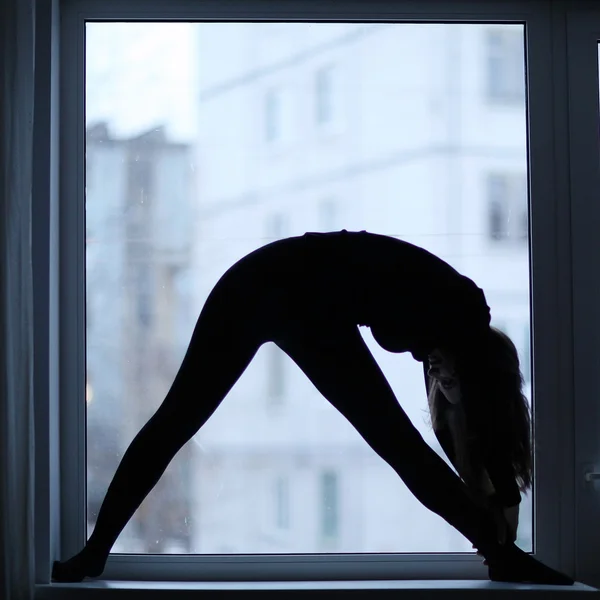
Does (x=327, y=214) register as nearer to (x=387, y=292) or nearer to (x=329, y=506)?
(x=387, y=292)

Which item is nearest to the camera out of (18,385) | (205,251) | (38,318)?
(18,385)

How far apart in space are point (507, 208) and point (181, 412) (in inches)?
40.4

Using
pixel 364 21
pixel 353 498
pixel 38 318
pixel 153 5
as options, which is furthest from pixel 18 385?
pixel 364 21

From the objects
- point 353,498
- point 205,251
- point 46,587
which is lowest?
point 46,587

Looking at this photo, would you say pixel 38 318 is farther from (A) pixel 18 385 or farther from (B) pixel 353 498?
(B) pixel 353 498

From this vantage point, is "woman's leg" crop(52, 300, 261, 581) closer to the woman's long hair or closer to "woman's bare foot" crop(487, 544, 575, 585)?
the woman's long hair

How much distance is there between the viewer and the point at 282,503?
196 cm

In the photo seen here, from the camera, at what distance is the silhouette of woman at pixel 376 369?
1.89m

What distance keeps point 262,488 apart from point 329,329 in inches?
18.1

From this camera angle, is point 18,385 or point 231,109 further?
point 231,109

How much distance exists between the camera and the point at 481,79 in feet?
6.61

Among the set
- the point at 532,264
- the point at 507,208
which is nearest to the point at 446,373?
the point at 532,264

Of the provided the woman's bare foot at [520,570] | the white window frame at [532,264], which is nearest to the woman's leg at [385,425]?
the woman's bare foot at [520,570]

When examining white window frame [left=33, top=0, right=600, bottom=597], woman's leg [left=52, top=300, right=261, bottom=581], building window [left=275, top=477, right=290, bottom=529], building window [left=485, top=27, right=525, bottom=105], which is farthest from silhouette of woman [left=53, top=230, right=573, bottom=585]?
building window [left=485, top=27, right=525, bottom=105]
